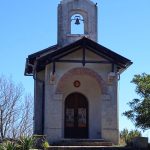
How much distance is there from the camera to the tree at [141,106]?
24.2 metres

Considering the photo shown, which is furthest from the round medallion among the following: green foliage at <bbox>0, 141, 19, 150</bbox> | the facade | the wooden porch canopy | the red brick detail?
green foliage at <bbox>0, 141, 19, 150</bbox>

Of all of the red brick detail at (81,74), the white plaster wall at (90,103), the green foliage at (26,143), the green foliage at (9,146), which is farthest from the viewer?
the red brick detail at (81,74)

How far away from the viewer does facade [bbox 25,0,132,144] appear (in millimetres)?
26250

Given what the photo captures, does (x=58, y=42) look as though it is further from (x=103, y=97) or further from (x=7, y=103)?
(x=7, y=103)

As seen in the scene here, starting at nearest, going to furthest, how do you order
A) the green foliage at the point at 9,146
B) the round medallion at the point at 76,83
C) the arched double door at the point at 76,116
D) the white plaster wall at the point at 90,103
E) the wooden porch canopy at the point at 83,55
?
the green foliage at the point at 9,146 < the white plaster wall at the point at 90,103 < the wooden porch canopy at the point at 83,55 < the arched double door at the point at 76,116 < the round medallion at the point at 76,83

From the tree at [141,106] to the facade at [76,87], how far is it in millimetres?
1868

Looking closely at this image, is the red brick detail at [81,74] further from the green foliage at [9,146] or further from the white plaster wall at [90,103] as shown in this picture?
the green foliage at [9,146]

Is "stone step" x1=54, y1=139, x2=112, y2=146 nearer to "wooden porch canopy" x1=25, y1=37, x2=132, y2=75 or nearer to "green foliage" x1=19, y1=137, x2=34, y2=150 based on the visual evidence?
"green foliage" x1=19, y1=137, x2=34, y2=150

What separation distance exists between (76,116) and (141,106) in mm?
4802

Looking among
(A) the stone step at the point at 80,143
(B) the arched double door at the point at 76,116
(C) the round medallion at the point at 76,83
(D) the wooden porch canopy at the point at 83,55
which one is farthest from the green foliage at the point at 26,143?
(C) the round medallion at the point at 76,83

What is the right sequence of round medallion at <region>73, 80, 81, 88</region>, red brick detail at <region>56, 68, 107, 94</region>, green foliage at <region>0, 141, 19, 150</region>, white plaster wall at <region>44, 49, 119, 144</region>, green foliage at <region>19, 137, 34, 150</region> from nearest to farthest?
green foliage at <region>0, 141, 19, 150</region>
green foliage at <region>19, 137, 34, 150</region>
white plaster wall at <region>44, 49, 119, 144</region>
red brick detail at <region>56, 68, 107, 94</region>
round medallion at <region>73, 80, 81, 88</region>

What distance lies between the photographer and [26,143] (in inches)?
825

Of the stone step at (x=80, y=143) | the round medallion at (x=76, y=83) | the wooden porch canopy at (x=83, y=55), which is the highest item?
the wooden porch canopy at (x=83, y=55)

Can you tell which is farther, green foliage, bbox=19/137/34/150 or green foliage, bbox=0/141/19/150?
green foliage, bbox=19/137/34/150
